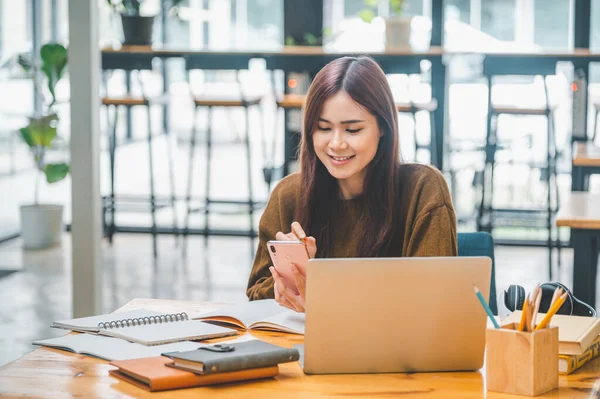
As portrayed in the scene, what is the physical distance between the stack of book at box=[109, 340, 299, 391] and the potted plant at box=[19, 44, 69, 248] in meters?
4.75

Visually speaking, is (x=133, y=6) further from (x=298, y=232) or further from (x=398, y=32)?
(x=298, y=232)

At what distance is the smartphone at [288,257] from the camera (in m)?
1.86

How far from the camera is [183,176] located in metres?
7.52

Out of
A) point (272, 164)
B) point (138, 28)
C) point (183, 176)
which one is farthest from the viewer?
point (183, 176)

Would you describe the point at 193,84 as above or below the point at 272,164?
above

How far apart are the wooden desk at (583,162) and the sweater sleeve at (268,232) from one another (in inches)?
71.8

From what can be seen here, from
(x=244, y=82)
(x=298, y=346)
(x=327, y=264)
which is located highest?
(x=244, y=82)

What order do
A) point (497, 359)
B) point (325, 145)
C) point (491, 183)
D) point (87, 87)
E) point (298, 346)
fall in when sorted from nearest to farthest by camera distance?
point (497, 359) → point (298, 346) → point (325, 145) → point (87, 87) → point (491, 183)

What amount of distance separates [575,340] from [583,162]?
7.46ft

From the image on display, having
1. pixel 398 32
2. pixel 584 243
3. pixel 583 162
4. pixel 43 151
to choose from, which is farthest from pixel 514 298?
pixel 43 151

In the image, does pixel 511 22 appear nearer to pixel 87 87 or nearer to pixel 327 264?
pixel 87 87

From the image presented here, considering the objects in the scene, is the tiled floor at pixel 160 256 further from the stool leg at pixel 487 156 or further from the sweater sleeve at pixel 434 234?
the sweater sleeve at pixel 434 234

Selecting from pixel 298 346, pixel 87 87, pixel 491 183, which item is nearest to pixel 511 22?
pixel 491 183

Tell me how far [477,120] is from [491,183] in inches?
34.3
